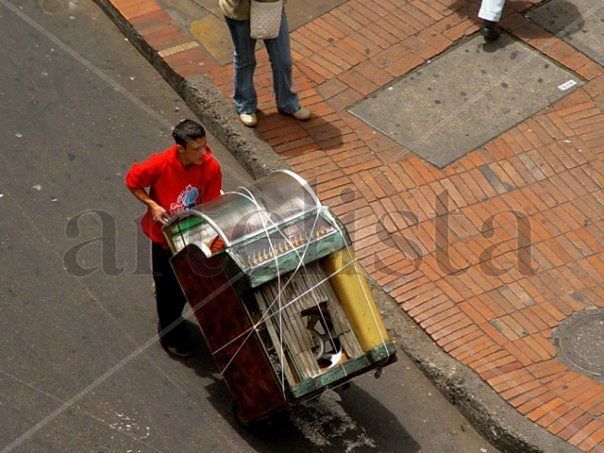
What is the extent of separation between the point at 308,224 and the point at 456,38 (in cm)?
370

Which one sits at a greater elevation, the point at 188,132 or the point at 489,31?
the point at 188,132

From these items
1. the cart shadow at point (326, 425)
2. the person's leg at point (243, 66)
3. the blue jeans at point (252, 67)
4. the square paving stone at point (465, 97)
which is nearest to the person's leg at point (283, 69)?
the blue jeans at point (252, 67)

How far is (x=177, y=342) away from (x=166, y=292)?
366 mm

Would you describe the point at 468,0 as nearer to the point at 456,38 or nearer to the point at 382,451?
the point at 456,38

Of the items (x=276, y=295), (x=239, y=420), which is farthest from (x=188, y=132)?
(x=239, y=420)

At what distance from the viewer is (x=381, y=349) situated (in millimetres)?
6129

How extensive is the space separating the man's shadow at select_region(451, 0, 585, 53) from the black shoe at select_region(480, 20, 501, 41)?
41 millimetres

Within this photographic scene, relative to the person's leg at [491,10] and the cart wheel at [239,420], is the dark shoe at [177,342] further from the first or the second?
the person's leg at [491,10]

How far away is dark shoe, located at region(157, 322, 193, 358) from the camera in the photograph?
22.9ft

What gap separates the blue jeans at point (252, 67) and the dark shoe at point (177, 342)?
2228 mm

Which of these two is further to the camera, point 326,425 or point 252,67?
point 252,67

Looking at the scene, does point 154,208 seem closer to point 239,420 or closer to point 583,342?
point 239,420

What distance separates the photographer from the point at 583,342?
7.18 metres

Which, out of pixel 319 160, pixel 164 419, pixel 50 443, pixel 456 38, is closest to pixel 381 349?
pixel 164 419
